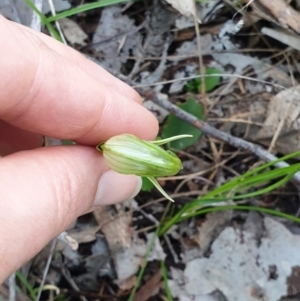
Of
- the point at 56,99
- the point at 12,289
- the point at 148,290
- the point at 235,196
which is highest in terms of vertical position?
the point at 56,99

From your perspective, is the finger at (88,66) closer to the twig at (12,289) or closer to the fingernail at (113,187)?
the fingernail at (113,187)

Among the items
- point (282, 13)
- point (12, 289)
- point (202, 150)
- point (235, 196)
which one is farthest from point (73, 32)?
point (12, 289)

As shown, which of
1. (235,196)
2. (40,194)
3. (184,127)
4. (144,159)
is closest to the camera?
(40,194)

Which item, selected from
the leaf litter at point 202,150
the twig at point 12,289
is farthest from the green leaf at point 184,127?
the twig at point 12,289

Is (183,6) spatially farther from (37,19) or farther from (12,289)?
(12,289)

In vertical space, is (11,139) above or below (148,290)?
above

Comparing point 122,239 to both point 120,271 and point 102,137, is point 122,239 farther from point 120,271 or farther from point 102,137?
point 102,137

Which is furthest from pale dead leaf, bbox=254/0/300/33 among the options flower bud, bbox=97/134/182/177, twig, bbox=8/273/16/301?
twig, bbox=8/273/16/301
